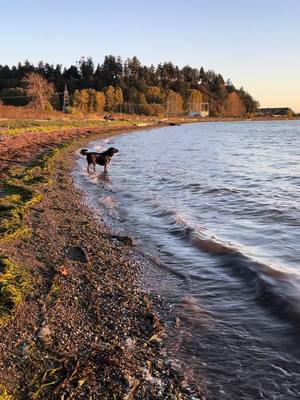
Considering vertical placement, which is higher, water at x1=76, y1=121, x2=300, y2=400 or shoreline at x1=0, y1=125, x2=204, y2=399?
shoreline at x1=0, y1=125, x2=204, y2=399

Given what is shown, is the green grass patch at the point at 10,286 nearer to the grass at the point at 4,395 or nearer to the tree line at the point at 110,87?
the grass at the point at 4,395

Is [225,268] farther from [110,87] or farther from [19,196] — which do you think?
[110,87]

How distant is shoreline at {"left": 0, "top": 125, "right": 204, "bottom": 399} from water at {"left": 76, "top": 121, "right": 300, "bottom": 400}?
0.45 metres

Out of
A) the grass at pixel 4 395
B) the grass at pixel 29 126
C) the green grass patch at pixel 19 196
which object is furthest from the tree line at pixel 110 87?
the grass at pixel 4 395

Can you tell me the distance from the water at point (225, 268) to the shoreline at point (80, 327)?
0.45 m

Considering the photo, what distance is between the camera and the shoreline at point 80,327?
175 inches

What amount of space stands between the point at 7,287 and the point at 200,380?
315 cm

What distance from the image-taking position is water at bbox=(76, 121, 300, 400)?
5.07 metres

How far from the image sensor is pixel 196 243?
10.3 meters

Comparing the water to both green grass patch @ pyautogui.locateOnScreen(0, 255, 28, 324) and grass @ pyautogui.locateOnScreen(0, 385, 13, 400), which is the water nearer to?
grass @ pyautogui.locateOnScreen(0, 385, 13, 400)

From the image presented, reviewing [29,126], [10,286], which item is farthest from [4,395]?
[29,126]

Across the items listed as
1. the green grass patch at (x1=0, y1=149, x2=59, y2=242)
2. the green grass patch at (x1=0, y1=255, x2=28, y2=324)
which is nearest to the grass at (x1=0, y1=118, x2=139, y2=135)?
the green grass patch at (x1=0, y1=149, x2=59, y2=242)

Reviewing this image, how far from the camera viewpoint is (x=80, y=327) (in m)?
5.54

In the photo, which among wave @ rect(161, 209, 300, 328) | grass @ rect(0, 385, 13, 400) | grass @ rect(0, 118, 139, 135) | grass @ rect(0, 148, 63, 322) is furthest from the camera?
grass @ rect(0, 118, 139, 135)
